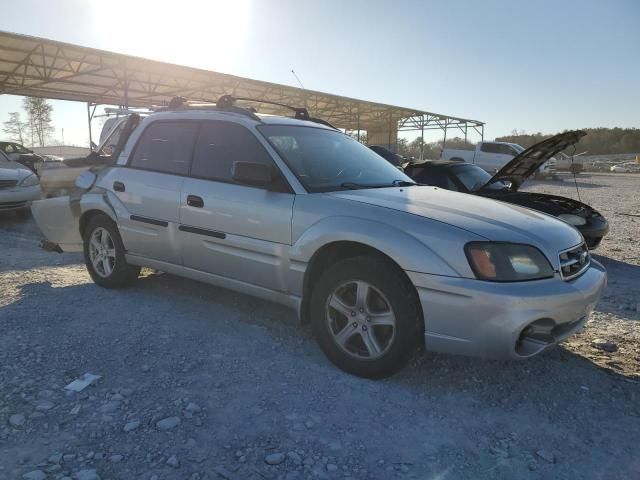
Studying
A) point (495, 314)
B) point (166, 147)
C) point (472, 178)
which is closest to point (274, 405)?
point (495, 314)

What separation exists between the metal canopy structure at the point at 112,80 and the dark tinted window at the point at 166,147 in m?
9.31

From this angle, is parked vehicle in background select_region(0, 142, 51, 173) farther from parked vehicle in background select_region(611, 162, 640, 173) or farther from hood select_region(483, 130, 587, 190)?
parked vehicle in background select_region(611, 162, 640, 173)

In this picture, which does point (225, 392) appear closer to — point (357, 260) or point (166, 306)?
point (357, 260)

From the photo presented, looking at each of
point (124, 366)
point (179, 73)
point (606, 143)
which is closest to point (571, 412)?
point (124, 366)

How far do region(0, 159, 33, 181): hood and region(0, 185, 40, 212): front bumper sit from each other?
0.23m

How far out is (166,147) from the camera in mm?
4363

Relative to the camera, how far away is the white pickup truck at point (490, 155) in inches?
971

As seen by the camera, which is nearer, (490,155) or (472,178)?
(472,178)

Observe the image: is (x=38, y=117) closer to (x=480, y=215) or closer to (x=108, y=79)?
(x=108, y=79)

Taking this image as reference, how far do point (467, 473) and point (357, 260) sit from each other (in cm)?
132

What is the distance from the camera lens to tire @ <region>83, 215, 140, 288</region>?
473 centimetres

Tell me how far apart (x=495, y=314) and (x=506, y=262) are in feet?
1.03

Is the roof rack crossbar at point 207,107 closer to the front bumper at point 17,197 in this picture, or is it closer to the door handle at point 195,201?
the door handle at point 195,201

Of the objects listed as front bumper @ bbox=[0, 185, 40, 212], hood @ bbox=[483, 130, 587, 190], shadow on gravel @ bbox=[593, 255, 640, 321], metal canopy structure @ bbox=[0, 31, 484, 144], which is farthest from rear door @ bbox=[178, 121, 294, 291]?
metal canopy structure @ bbox=[0, 31, 484, 144]
